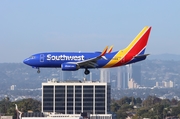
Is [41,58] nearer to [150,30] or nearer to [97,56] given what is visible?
[97,56]

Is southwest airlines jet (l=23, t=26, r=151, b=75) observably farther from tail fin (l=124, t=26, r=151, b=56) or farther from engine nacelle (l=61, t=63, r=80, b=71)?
tail fin (l=124, t=26, r=151, b=56)

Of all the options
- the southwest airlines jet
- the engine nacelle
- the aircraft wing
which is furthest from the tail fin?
the engine nacelle

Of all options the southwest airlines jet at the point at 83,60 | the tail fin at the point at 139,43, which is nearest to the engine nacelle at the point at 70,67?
the southwest airlines jet at the point at 83,60

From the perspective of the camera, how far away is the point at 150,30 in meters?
159

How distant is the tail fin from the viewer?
149500 mm

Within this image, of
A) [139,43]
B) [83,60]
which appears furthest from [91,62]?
[139,43]

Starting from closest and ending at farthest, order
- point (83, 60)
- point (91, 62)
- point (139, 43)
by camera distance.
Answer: point (91, 62) → point (83, 60) → point (139, 43)

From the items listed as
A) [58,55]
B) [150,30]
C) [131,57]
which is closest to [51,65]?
[58,55]

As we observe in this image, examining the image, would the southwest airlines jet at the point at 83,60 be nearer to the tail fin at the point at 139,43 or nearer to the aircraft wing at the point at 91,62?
the aircraft wing at the point at 91,62

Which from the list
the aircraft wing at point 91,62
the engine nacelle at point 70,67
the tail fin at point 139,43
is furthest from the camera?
the tail fin at point 139,43

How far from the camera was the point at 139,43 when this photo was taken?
153625 millimetres

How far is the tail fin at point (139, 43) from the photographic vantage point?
14950 cm

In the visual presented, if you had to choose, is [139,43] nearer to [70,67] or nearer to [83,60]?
[83,60]

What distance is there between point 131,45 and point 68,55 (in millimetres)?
12896
